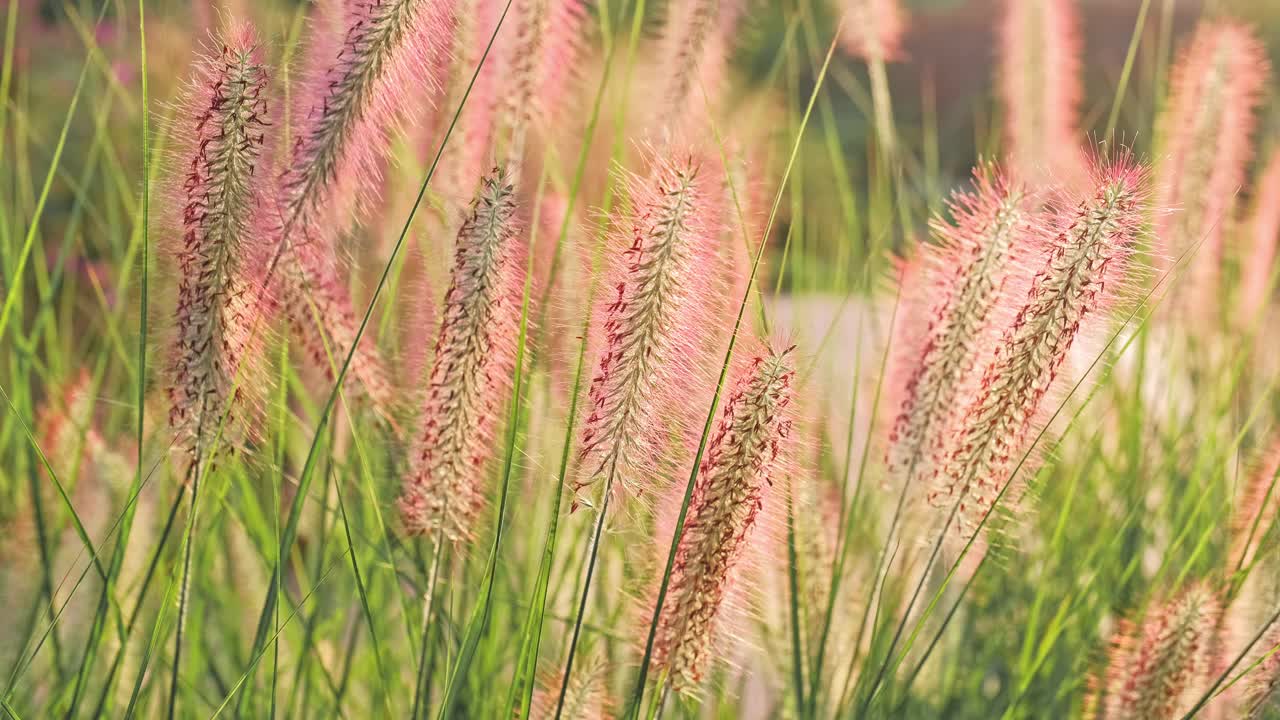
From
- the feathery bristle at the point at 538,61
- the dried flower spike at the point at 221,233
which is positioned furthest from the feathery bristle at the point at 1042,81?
the dried flower spike at the point at 221,233

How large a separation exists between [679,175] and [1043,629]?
0.82 meters

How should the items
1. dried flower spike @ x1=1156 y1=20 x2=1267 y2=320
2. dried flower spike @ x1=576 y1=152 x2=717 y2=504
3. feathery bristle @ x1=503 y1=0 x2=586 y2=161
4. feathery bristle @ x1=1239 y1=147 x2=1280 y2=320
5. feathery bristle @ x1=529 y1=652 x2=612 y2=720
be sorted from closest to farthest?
dried flower spike @ x1=576 y1=152 x2=717 y2=504
feathery bristle @ x1=529 y1=652 x2=612 y2=720
feathery bristle @ x1=503 y1=0 x2=586 y2=161
dried flower spike @ x1=1156 y1=20 x2=1267 y2=320
feathery bristle @ x1=1239 y1=147 x2=1280 y2=320

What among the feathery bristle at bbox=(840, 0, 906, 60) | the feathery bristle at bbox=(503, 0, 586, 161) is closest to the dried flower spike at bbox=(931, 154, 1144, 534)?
the feathery bristle at bbox=(503, 0, 586, 161)

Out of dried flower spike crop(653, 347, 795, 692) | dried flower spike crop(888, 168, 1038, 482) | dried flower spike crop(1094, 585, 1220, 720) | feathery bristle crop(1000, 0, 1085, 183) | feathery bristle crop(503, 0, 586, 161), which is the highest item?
feathery bristle crop(1000, 0, 1085, 183)

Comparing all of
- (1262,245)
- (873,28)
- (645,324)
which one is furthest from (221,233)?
(1262,245)

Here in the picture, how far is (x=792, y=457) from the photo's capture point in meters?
0.91

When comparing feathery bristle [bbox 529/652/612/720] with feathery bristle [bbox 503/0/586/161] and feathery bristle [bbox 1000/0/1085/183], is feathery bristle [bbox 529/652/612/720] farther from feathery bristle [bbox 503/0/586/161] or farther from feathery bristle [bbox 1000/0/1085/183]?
feathery bristle [bbox 1000/0/1085/183]

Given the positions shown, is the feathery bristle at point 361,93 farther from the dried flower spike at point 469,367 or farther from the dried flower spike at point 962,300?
the dried flower spike at point 962,300

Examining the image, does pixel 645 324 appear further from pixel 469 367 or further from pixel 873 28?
pixel 873 28

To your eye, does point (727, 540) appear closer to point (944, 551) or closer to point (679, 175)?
point (679, 175)

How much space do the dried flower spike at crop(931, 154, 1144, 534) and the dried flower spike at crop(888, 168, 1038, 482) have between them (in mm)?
47

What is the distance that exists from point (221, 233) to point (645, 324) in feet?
0.90

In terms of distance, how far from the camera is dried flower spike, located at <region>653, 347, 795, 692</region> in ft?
2.59

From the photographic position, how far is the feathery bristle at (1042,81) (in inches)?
66.6
